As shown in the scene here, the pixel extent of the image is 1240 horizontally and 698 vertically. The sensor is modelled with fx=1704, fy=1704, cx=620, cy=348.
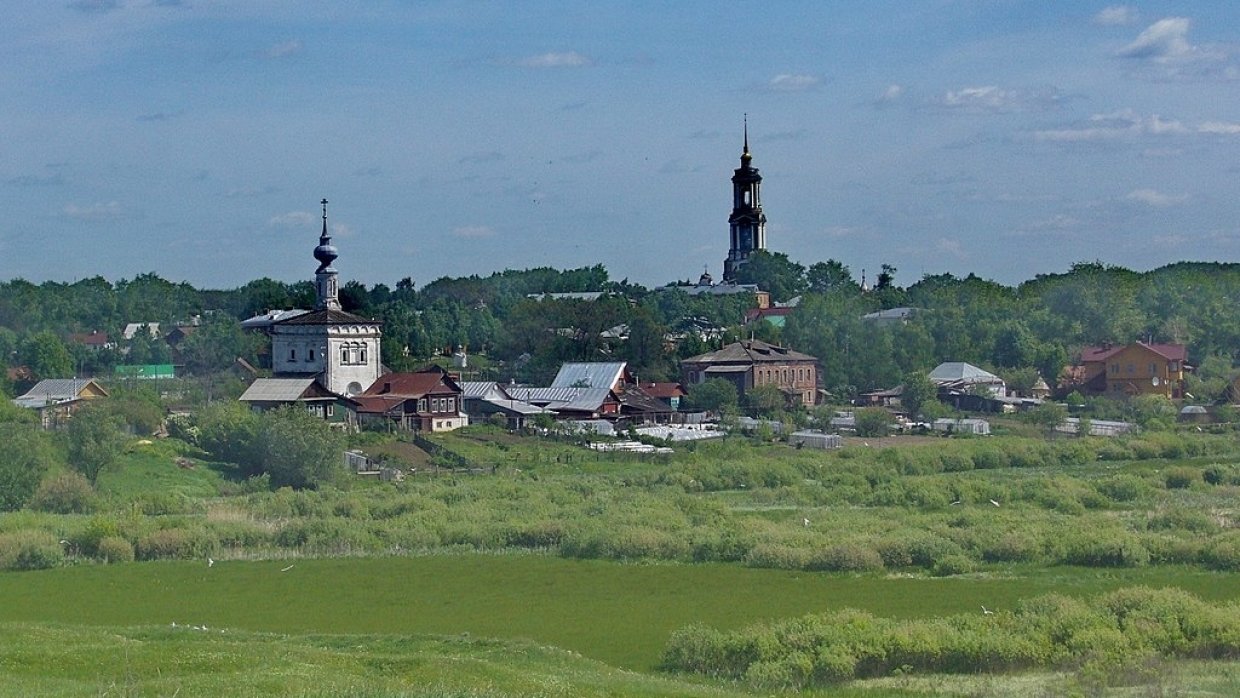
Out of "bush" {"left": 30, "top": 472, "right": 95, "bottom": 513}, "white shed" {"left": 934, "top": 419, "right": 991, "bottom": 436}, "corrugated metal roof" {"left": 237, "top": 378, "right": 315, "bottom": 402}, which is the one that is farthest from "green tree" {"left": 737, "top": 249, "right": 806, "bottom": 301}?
"bush" {"left": 30, "top": 472, "right": 95, "bottom": 513}

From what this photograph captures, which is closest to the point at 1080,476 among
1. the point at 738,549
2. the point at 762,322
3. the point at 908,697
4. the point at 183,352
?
the point at 738,549

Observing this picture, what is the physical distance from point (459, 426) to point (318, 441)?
11529mm

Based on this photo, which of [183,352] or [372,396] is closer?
[372,396]

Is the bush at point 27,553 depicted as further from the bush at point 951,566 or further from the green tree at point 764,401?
the green tree at point 764,401

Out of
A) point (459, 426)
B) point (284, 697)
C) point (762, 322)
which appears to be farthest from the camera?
point (762, 322)

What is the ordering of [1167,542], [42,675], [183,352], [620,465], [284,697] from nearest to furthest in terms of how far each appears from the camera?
[284,697] → [42,675] → [1167,542] → [620,465] → [183,352]

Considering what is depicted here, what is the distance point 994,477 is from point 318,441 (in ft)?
57.7

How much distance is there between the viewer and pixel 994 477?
147 feet

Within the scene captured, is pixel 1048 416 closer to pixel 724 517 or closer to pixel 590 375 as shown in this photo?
pixel 590 375

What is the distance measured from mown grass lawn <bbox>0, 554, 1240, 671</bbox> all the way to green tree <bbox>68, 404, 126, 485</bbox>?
1000 centimetres

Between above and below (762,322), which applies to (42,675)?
below

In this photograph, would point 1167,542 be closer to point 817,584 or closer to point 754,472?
point 817,584

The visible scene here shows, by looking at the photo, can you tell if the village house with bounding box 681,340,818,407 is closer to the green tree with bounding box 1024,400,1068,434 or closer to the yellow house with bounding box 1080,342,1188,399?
the green tree with bounding box 1024,400,1068,434

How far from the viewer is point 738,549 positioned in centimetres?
3155
